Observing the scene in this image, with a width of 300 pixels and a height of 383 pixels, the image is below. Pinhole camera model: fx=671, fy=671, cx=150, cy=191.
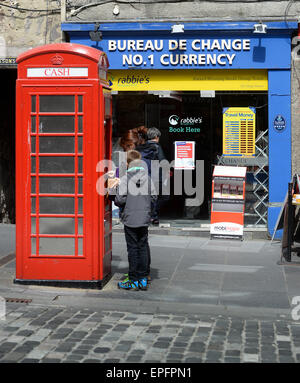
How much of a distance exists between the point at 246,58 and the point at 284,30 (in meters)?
0.81

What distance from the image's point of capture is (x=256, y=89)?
12164 mm

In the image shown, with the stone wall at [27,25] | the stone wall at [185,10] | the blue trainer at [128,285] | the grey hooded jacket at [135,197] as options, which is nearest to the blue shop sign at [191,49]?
the stone wall at [185,10]

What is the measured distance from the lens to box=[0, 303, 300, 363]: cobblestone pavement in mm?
5680

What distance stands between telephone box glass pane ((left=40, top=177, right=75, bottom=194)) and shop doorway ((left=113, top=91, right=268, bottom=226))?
4.79 meters

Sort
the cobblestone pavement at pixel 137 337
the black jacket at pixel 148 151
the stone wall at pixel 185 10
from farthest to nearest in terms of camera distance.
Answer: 1. the stone wall at pixel 185 10
2. the black jacket at pixel 148 151
3. the cobblestone pavement at pixel 137 337

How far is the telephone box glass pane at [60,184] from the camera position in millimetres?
8008

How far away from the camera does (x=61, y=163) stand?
8000 mm

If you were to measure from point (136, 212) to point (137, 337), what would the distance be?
6.68 feet

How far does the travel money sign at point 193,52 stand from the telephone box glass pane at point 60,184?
4828 mm

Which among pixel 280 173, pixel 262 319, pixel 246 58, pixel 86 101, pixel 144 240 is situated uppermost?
pixel 246 58

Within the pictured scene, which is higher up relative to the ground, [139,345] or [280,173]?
[280,173]

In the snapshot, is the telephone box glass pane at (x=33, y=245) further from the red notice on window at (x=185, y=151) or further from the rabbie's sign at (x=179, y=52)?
the rabbie's sign at (x=179, y=52)

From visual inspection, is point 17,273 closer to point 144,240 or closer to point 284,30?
point 144,240
